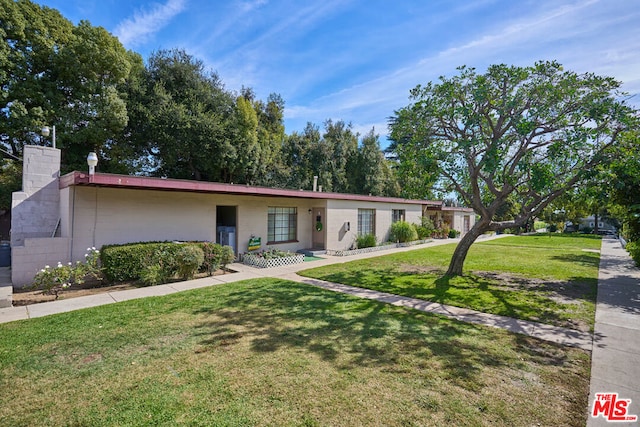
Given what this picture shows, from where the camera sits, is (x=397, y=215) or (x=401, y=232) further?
(x=397, y=215)

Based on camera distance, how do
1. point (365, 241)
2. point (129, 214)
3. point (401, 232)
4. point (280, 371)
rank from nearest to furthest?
point (280, 371)
point (129, 214)
point (365, 241)
point (401, 232)

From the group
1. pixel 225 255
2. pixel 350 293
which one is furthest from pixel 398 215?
pixel 350 293

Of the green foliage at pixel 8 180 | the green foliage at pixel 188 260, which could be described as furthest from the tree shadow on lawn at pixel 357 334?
the green foliage at pixel 8 180

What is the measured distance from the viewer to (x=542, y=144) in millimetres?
8039

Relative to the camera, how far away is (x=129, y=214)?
356 inches

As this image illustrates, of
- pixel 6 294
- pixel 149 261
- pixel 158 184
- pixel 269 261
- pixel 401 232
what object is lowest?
pixel 6 294

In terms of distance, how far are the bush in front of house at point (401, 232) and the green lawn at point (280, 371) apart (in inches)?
480

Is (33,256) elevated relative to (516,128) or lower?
lower

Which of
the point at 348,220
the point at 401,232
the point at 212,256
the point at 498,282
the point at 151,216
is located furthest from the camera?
the point at 401,232

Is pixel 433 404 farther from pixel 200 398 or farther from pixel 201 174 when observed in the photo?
pixel 201 174

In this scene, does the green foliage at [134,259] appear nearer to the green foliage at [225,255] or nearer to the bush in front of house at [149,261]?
the bush in front of house at [149,261]

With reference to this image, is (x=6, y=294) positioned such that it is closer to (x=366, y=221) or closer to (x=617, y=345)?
(x=617, y=345)

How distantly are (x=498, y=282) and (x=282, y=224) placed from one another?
846 cm

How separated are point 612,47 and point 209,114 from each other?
64.1ft
